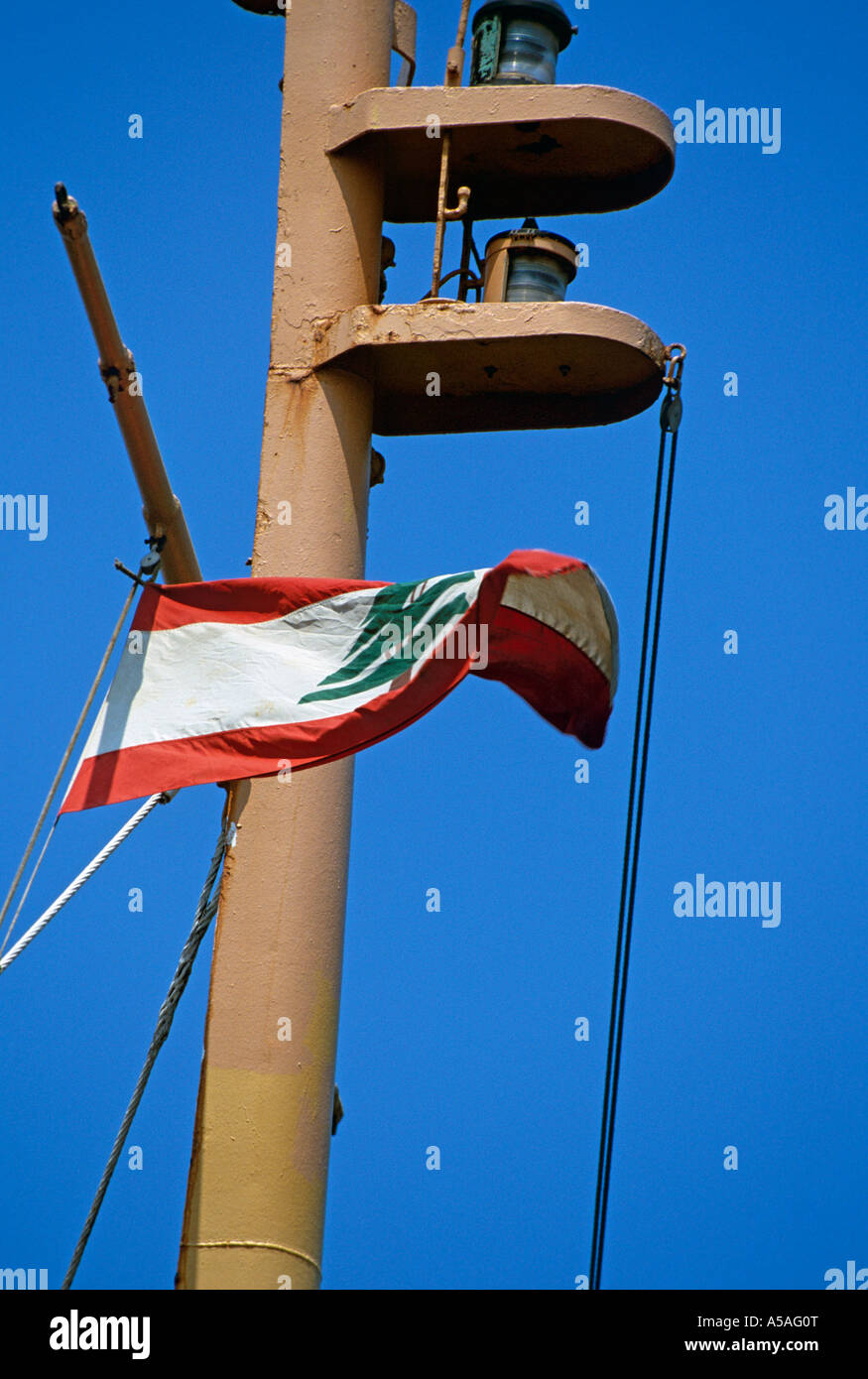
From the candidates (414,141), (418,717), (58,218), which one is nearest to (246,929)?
(418,717)

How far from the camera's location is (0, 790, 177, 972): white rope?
32.2ft

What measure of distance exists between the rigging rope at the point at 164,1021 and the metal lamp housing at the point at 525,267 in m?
3.23

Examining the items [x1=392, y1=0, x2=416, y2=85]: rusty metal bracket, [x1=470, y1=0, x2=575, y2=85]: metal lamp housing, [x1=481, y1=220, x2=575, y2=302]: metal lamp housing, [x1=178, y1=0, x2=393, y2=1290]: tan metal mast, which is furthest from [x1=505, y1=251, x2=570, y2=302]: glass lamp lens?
[x1=392, y1=0, x2=416, y2=85]: rusty metal bracket

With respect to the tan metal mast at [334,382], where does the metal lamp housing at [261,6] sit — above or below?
above

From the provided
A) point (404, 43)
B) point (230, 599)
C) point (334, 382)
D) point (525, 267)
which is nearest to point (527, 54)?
point (404, 43)

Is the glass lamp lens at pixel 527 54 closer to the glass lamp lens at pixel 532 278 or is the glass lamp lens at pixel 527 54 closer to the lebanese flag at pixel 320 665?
the glass lamp lens at pixel 532 278

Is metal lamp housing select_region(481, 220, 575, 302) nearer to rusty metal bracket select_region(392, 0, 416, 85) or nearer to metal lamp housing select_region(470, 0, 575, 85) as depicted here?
metal lamp housing select_region(470, 0, 575, 85)

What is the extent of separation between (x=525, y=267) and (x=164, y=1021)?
4321mm

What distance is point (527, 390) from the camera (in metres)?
12.1

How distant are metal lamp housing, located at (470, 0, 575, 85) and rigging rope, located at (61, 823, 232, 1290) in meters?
4.47

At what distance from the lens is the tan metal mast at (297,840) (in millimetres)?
10148

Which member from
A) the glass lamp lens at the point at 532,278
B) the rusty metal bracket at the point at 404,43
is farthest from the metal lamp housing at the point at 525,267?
the rusty metal bracket at the point at 404,43

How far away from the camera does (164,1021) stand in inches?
403
